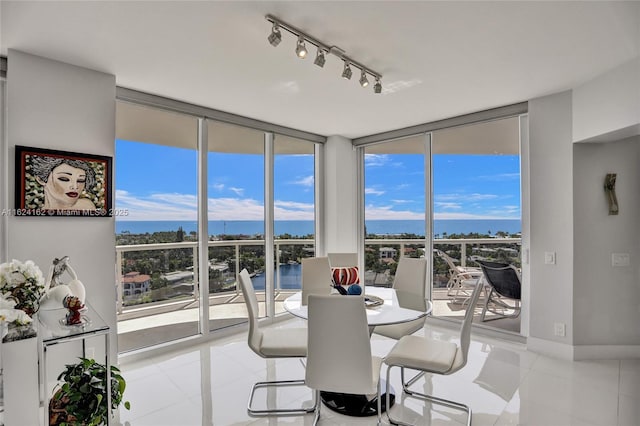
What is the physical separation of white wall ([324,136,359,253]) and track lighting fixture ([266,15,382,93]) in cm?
221

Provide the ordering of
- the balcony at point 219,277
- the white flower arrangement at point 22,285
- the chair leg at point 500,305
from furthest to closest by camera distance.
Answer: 1. the chair leg at point 500,305
2. the balcony at point 219,277
3. the white flower arrangement at point 22,285

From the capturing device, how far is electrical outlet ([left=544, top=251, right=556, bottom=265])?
3.41m

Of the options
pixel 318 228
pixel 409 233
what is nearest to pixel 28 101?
pixel 318 228

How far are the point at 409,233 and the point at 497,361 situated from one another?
6.35ft

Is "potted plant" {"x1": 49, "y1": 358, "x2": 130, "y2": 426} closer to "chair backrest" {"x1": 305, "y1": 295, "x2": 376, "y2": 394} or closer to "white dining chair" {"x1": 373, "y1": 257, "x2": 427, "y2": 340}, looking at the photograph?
"chair backrest" {"x1": 305, "y1": 295, "x2": 376, "y2": 394}

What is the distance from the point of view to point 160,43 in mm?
2330

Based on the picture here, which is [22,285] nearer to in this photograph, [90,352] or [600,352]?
[90,352]

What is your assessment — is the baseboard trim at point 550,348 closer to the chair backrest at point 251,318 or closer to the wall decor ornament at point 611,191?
the wall decor ornament at point 611,191

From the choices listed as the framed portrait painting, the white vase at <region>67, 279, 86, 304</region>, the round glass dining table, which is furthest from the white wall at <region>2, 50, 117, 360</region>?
the round glass dining table

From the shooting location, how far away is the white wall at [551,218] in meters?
3.31

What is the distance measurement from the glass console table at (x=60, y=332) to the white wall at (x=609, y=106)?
3961 mm

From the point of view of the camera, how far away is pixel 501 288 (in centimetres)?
395

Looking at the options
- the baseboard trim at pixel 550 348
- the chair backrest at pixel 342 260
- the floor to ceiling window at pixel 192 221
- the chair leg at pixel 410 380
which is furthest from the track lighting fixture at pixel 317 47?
the baseboard trim at pixel 550 348

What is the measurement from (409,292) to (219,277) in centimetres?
225
